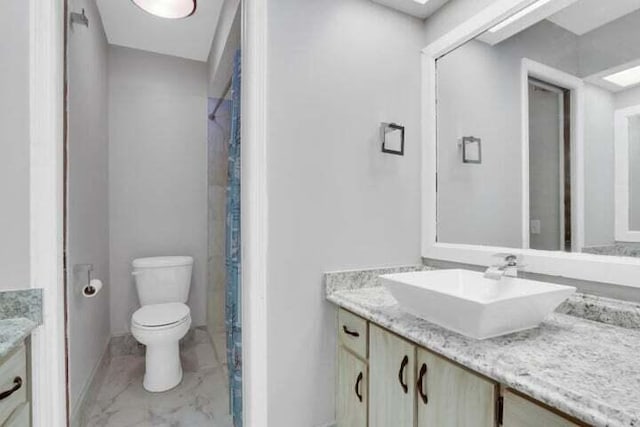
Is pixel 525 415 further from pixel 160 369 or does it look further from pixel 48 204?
pixel 160 369

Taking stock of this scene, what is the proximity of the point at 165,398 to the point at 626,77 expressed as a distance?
2791mm

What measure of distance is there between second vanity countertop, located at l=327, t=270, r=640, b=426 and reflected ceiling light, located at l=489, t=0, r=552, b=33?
128 cm

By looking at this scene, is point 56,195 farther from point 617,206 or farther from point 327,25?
point 617,206

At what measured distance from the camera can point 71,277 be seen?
5.25ft

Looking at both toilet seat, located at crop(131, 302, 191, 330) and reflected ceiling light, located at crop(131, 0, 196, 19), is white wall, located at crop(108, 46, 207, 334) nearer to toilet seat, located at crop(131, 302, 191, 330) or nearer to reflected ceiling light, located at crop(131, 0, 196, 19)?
toilet seat, located at crop(131, 302, 191, 330)

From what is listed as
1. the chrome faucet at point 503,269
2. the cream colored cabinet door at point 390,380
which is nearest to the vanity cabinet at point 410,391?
the cream colored cabinet door at point 390,380

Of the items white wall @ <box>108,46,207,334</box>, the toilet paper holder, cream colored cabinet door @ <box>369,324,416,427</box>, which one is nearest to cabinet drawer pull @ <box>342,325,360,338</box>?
cream colored cabinet door @ <box>369,324,416,427</box>

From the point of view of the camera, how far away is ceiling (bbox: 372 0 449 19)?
5.49 ft

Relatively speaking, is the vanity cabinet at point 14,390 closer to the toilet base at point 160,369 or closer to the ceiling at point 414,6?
the toilet base at point 160,369

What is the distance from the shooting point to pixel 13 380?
0.96 m

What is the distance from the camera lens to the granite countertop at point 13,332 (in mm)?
877

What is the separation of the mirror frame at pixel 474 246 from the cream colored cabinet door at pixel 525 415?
68cm

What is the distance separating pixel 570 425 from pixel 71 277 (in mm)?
2006

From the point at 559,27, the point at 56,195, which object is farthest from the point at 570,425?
the point at 56,195
